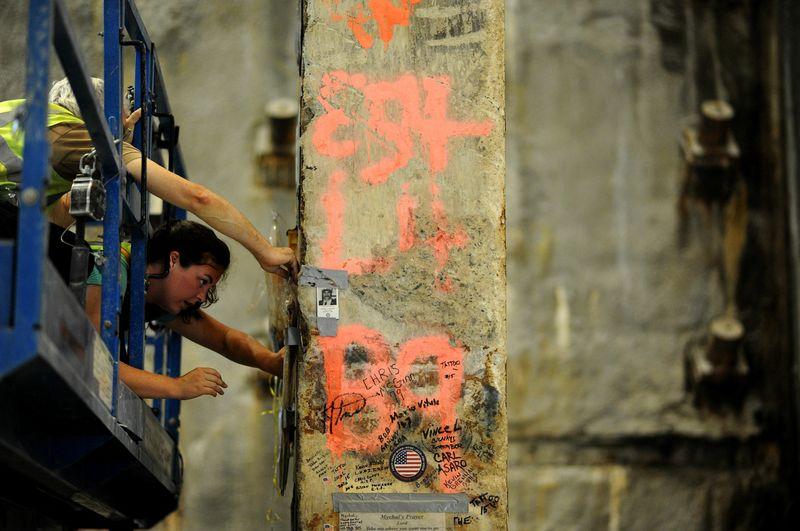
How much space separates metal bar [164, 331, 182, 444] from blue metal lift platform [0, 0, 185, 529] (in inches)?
18.7

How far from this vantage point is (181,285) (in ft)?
15.3

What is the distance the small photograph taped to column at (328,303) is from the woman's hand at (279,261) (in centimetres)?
25

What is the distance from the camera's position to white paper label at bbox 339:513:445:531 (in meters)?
3.95

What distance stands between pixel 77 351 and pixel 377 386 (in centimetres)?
134

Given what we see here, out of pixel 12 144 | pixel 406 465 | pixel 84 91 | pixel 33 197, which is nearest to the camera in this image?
pixel 33 197

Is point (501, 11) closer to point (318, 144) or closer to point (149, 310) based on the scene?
point (318, 144)

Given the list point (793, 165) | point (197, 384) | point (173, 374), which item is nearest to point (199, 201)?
point (197, 384)

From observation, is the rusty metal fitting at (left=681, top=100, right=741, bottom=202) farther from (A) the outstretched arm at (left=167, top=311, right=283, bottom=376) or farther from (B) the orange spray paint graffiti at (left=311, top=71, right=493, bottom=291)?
(B) the orange spray paint graffiti at (left=311, top=71, right=493, bottom=291)

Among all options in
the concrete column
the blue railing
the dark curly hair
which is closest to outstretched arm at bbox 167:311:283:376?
the blue railing

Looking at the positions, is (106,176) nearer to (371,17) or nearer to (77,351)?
(77,351)

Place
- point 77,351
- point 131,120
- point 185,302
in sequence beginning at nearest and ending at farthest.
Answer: point 77,351, point 131,120, point 185,302

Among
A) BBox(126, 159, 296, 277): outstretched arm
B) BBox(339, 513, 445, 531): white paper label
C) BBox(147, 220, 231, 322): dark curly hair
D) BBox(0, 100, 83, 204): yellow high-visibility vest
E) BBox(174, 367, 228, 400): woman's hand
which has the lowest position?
BBox(339, 513, 445, 531): white paper label

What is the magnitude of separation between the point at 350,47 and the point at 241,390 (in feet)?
16.0

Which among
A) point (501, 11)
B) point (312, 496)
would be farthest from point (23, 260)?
point (501, 11)
